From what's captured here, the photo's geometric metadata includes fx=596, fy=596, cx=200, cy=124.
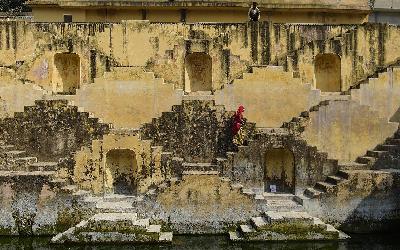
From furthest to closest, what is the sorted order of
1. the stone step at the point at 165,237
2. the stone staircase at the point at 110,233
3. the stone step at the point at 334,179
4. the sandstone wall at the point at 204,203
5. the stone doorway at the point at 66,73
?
A: the stone doorway at the point at 66,73 < the stone step at the point at 334,179 < the sandstone wall at the point at 204,203 < the stone step at the point at 165,237 < the stone staircase at the point at 110,233

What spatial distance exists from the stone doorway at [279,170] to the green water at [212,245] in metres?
3.17

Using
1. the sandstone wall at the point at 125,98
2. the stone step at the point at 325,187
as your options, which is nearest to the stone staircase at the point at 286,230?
the stone step at the point at 325,187

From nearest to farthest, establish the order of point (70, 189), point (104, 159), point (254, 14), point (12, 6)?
1. point (70, 189)
2. point (104, 159)
3. point (254, 14)
4. point (12, 6)

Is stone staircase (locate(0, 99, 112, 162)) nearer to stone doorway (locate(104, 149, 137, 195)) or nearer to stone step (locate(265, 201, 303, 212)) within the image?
stone doorway (locate(104, 149, 137, 195))

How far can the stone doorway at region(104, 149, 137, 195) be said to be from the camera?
18984mm

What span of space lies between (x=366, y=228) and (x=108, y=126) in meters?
8.44

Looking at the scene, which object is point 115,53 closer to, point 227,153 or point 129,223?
point 227,153

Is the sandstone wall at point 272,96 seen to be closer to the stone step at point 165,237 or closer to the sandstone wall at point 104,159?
the sandstone wall at point 104,159

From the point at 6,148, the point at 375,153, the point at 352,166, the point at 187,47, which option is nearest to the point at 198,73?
the point at 187,47

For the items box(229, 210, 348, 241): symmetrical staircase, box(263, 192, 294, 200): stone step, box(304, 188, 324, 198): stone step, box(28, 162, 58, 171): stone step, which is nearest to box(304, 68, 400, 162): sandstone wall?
box(304, 188, 324, 198): stone step

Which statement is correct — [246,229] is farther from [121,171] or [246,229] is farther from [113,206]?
[121,171]

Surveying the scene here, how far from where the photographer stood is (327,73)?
75.8 ft

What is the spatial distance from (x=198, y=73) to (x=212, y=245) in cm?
824

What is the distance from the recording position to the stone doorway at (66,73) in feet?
73.5
